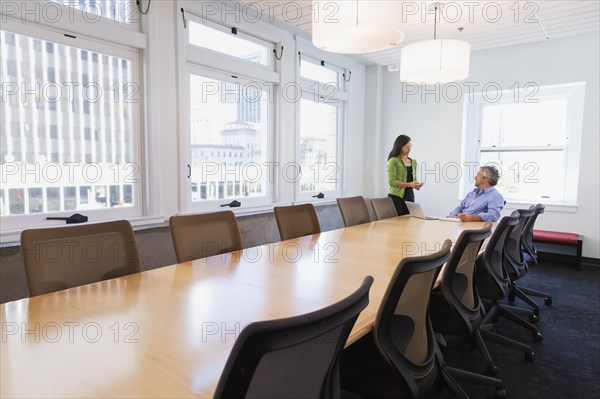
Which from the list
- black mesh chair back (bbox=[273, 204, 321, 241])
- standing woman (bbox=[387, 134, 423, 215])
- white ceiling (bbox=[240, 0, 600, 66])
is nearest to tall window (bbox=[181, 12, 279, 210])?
white ceiling (bbox=[240, 0, 600, 66])

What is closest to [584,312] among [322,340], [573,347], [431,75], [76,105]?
[573,347]

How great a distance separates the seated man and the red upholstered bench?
187 centimetres

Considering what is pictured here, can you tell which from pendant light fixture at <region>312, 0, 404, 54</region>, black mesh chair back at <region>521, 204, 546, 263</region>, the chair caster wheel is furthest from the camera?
black mesh chair back at <region>521, 204, 546, 263</region>

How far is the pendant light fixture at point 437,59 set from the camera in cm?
309

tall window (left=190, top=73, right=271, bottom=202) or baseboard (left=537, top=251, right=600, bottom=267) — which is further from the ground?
tall window (left=190, top=73, right=271, bottom=202)

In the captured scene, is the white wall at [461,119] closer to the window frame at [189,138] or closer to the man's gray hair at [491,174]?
the man's gray hair at [491,174]

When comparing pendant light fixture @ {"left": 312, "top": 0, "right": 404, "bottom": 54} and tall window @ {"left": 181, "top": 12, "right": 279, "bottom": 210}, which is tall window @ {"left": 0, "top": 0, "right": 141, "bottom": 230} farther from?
pendant light fixture @ {"left": 312, "top": 0, "right": 404, "bottom": 54}

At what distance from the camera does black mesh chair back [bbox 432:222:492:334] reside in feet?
5.92

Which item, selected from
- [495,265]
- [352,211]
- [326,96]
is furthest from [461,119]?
[495,265]

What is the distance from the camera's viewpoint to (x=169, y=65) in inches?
138

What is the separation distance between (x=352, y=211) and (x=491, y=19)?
2.77 meters

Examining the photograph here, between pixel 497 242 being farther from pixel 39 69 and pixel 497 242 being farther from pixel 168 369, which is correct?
pixel 39 69

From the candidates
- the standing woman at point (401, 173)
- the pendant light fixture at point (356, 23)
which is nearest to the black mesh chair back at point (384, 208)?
the standing woman at point (401, 173)

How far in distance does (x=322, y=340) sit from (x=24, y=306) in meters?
1.25
